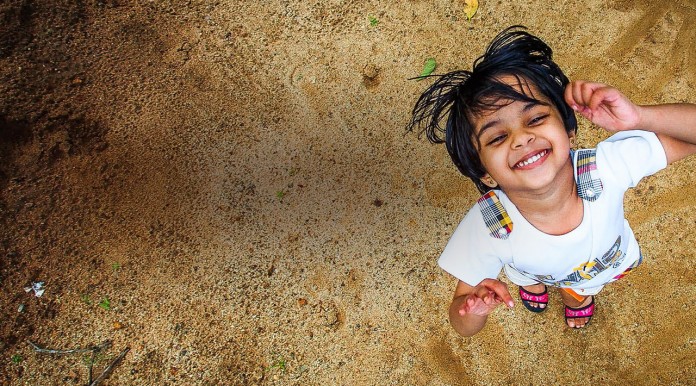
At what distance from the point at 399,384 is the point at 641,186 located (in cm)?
184

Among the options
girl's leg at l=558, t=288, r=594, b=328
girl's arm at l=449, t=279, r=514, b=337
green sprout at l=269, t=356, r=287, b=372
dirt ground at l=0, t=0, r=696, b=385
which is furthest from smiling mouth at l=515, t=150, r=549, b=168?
green sprout at l=269, t=356, r=287, b=372

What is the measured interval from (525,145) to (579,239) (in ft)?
1.62

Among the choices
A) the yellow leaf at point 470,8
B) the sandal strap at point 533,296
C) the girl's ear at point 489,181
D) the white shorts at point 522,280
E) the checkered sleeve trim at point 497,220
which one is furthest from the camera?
the yellow leaf at point 470,8

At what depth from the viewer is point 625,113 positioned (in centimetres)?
191

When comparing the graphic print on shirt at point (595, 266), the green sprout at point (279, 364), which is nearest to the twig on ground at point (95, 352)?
the green sprout at point (279, 364)

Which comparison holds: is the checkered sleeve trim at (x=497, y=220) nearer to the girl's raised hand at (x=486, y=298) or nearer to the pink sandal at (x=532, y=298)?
the girl's raised hand at (x=486, y=298)

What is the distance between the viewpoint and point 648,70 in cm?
304

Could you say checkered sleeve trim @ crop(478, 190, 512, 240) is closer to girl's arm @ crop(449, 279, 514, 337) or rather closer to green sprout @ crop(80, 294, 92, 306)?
girl's arm @ crop(449, 279, 514, 337)

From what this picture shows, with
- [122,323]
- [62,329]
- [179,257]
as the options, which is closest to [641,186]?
[179,257]

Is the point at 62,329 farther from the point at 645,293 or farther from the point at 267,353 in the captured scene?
the point at 645,293

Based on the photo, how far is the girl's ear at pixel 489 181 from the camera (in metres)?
2.28

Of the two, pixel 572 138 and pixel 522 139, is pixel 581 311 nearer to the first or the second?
pixel 572 138

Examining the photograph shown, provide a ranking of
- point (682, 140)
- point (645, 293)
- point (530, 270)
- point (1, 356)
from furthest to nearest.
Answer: point (645, 293) < point (1, 356) < point (530, 270) < point (682, 140)

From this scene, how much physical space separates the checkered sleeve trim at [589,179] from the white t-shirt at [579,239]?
1 cm
